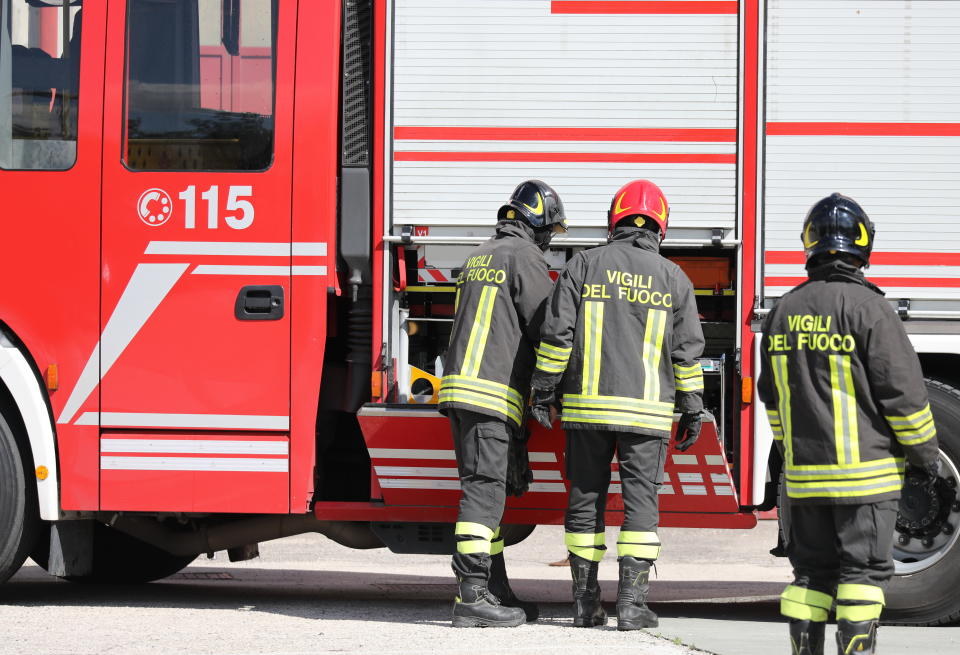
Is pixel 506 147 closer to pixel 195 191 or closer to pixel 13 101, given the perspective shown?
pixel 195 191

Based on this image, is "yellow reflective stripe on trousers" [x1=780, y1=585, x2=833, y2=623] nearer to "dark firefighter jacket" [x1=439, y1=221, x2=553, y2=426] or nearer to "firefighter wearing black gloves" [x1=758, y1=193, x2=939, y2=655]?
"firefighter wearing black gloves" [x1=758, y1=193, x2=939, y2=655]

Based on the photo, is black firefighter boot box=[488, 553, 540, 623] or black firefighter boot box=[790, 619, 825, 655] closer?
black firefighter boot box=[790, 619, 825, 655]

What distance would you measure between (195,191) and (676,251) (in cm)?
225

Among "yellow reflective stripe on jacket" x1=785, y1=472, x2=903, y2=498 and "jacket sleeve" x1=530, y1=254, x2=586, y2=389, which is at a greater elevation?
"jacket sleeve" x1=530, y1=254, x2=586, y2=389

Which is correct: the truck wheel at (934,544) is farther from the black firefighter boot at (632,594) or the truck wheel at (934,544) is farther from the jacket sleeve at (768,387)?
the jacket sleeve at (768,387)

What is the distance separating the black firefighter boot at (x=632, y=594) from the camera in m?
5.54

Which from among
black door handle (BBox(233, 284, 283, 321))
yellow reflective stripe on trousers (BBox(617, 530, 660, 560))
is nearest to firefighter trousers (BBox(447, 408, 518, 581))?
yellow reflective stripe on trousers (BBox(617, 530, 660, 560))

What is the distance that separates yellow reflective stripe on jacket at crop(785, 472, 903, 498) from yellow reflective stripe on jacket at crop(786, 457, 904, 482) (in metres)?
0.01

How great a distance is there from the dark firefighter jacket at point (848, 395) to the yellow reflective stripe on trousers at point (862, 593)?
0.93 ft

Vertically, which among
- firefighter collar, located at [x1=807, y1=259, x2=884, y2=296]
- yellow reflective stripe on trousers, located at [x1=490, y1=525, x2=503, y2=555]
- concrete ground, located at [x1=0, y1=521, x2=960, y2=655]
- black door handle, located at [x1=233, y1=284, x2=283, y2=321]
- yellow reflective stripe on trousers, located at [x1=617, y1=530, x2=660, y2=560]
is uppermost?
firefighter collar, located at [x1=807, y1=259, x2=884, y2=296]

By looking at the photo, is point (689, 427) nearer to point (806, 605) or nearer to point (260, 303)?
point (806, 605)

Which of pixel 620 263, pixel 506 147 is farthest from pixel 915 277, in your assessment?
pixel 506 147

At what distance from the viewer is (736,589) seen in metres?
8.51

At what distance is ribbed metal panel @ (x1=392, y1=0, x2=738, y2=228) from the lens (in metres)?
5.98
